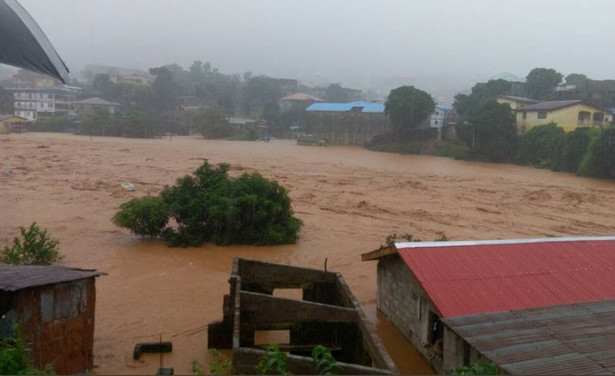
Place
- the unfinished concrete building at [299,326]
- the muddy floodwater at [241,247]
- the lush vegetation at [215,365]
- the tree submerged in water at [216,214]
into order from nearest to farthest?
the lush vegetation at [215,365], the unfinished concrete building at [299,326], the muddy floodwater at [241,247], the tree submerged in water at [216,214]

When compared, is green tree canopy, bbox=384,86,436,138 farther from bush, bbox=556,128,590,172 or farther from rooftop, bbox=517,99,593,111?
bush, bbox=556,128,590,172

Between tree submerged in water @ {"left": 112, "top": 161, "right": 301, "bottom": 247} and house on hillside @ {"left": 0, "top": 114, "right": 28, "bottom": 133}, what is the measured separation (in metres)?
41.0

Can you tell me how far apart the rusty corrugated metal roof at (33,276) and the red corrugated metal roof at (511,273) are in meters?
4.31

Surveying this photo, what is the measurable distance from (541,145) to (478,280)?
30.9 metres

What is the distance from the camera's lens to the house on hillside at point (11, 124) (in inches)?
1972

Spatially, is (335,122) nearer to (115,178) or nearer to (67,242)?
(115,178)

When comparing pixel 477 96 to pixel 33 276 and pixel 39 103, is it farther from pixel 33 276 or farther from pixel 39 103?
pixel 33 276

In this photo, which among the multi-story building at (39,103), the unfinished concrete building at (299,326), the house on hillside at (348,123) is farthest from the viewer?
the multi-story building at (39,103)

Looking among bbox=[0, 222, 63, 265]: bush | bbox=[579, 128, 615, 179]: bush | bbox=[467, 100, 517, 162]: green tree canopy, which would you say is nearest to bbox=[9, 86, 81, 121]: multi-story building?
bbox=[467, 100, 517, 162]: green tree canopy

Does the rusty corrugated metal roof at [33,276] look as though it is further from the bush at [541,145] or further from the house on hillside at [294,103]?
the house on hillside at [294,103]

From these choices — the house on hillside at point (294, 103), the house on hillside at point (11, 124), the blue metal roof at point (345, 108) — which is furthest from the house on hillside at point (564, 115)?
the house on hillside at point (11, 124)

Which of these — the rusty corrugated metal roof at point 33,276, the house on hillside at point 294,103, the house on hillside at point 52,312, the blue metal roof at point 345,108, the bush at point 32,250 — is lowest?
the bush at point 32,250

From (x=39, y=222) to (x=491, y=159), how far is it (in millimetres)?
29304

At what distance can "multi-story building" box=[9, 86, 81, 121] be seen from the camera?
195 ft
